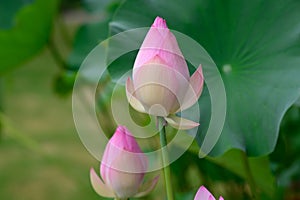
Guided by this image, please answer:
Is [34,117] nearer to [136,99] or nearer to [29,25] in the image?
[29,25]

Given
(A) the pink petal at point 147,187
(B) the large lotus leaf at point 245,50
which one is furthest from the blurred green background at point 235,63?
(A) the pink petal at point 147,187

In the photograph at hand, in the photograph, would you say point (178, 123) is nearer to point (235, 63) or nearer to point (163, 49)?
A: point (163, 49)

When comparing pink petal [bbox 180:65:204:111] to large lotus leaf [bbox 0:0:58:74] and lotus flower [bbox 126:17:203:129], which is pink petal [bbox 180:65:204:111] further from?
large lotus leaf [bbox 0:0:58:74]

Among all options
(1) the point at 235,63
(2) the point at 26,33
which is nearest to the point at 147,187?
(1) the point at 235,63

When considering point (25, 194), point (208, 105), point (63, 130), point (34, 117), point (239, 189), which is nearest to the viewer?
point (208, 105)

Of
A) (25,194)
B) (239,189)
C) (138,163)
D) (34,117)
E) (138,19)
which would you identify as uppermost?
(34,117)

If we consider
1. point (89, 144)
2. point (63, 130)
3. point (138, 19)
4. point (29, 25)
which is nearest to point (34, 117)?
point (63, 130)

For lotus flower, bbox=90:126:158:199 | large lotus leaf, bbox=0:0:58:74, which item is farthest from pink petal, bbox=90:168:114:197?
large lotus leaf, bbox=0:0:58:74
